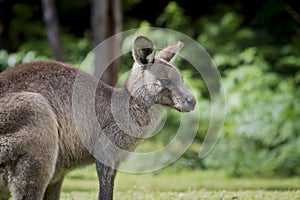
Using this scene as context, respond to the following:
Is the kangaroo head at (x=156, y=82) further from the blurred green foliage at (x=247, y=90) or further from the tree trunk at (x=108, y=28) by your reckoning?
the tree trunk at (x=108, y=28)

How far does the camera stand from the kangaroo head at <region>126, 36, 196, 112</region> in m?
8.33

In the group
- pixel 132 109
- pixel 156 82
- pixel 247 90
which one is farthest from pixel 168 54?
pixel 247 90

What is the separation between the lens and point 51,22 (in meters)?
20.1

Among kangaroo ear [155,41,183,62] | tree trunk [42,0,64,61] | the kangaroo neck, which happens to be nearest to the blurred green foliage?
tree trunk [42,0,64,61]

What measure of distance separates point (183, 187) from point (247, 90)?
4692mm

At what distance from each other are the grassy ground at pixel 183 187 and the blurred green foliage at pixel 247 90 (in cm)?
62

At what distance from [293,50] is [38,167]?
1486 centimetres

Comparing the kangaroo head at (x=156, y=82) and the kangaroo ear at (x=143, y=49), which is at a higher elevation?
the kangaroo ear at (x=143, y=49)

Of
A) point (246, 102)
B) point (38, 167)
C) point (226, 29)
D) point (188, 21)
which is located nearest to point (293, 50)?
point (226, 29)

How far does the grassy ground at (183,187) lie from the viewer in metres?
10.4

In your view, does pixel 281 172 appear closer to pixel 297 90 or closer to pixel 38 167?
pixel 297 90

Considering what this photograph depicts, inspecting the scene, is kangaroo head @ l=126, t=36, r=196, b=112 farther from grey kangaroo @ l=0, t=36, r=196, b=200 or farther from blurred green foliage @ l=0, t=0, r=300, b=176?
blurred green foliage @ l=0, t=0, r=300, b=176

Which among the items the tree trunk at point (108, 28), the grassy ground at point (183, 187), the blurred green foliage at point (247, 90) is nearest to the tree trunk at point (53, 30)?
the blurred green foliage at point (247, 90)

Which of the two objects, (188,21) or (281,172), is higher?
(188,21)
